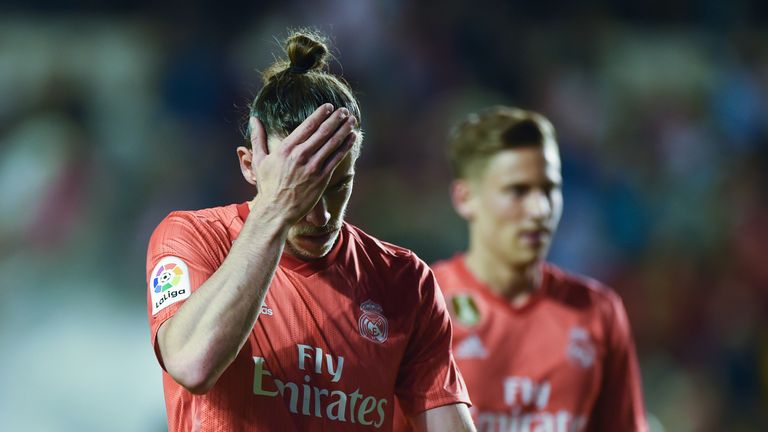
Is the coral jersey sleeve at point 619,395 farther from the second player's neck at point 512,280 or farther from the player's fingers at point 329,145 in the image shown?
the player's fingers at point 329,145

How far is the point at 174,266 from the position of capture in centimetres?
242

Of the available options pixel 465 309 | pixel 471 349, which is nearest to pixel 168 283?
pixel 471 349

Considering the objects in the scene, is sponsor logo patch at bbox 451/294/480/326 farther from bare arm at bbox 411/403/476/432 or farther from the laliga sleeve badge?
the laliga sleeve badge

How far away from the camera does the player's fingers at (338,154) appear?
7.61 feet

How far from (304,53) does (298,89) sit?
0.48 feet

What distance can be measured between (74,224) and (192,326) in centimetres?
463

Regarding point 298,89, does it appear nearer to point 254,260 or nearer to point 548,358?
point 254,260

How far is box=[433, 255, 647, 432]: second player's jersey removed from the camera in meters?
4.30

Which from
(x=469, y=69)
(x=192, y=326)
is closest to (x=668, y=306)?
(x=469, y=69)

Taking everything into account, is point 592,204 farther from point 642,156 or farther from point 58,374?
point 58,374

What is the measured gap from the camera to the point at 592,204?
26.2 ft

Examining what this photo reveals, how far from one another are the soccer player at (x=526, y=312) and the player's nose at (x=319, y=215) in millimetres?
1996

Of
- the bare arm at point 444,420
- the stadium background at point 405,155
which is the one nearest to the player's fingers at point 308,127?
the bare arm at point 444,420

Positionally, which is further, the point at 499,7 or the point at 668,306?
the point at 499,7
